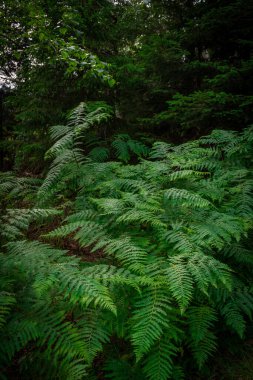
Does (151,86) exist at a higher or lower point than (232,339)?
higher

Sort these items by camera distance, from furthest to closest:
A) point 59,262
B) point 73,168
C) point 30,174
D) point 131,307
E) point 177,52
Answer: point 30,174, point 177,52, point 73,168, point 59,262, point 131,307

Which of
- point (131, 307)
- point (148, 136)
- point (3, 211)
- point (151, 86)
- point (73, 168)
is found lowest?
point (131, 307)

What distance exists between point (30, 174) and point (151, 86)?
416 cm

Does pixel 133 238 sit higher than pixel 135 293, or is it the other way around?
pixel 133 238

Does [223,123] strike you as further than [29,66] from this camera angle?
No

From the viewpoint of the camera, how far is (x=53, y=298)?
235 centimetres

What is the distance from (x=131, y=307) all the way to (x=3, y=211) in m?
2.20

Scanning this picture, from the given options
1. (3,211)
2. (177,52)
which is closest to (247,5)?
(177,52)

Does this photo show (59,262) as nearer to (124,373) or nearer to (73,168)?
(124,373)

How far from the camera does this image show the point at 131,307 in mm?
2342

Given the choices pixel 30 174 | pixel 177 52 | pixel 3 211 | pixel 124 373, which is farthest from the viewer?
pixel 30 174

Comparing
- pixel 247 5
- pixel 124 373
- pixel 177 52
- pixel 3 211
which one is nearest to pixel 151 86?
pixel 177 52

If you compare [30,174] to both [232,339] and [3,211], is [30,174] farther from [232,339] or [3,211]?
[232,339]

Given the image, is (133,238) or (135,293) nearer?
(135,293)
